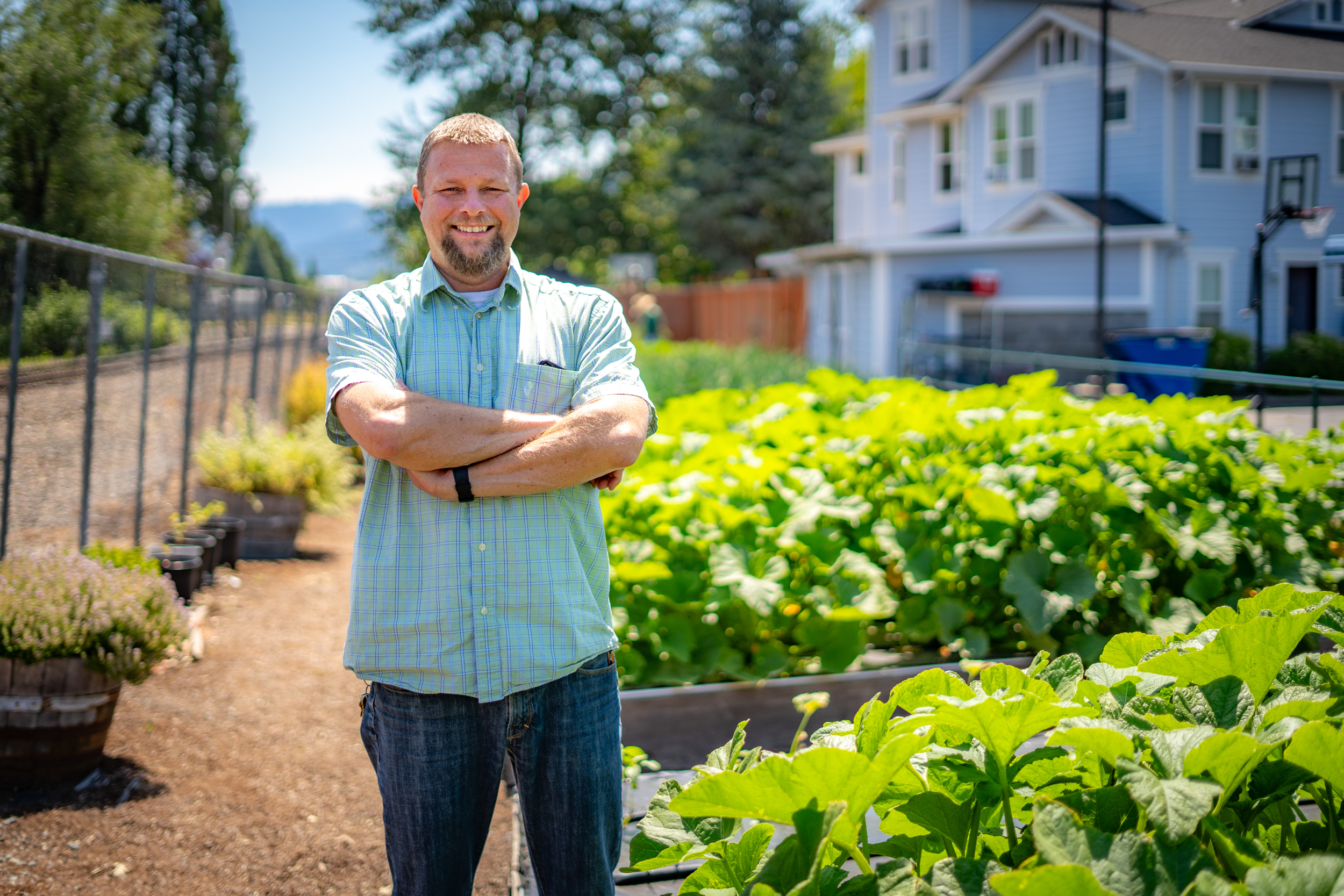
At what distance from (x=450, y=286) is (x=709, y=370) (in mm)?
8323

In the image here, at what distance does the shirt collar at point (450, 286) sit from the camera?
2115 millimetres

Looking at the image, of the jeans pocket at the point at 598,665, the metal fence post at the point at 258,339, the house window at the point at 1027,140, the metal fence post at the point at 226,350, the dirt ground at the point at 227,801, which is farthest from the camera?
the house window at the point at 1027,140

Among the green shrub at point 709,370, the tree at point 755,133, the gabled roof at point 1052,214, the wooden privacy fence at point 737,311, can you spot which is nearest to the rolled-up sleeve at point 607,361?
the green shrub at point 709,370

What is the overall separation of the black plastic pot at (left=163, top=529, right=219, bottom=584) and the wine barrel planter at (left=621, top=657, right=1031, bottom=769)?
366cm

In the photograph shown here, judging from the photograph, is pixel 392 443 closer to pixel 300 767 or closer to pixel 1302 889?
pixel 1302 889

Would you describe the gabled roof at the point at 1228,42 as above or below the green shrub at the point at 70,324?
above

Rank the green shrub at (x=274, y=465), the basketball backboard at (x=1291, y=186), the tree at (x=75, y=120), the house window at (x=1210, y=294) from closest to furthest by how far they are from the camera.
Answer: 1. the basketball backboard at (x=1291, y=186)
2. the tree at (x=75, y=120)
3. the house window at (x=1210, y=294)
4. the green shrub at (x=274, y=465)

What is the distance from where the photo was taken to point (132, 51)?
6.25 metres

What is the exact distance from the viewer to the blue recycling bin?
254 inches

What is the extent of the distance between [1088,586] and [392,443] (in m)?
2.69

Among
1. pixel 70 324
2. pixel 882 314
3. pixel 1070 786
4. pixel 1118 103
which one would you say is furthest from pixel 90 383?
pixel 882 314

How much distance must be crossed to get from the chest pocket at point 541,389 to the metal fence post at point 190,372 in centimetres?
566

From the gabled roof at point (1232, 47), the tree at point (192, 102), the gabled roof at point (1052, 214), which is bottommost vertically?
the gabled roof at point (1232, 47)

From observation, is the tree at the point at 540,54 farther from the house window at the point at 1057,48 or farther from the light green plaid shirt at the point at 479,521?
the light green plaid shirt at the point at 479,521
